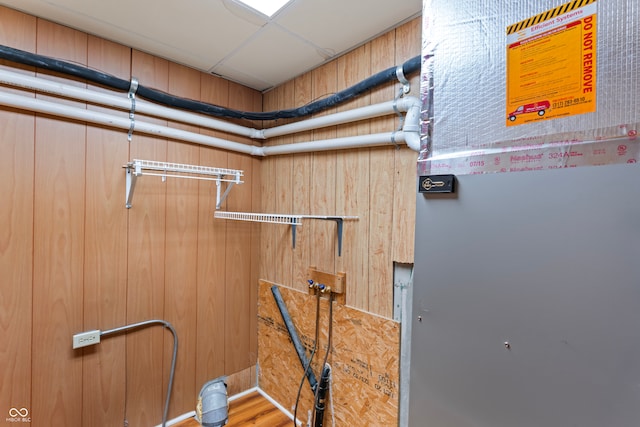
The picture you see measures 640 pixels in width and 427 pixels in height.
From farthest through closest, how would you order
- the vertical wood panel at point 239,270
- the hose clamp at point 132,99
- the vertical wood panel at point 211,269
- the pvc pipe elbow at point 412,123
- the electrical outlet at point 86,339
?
the vertical wood panel at point 239,270, the vertical wood panel at point 211,269, the hose clamp at point 132,99, the electrical outlet at point 86,339, the pvc pipe elbow at point 412,123

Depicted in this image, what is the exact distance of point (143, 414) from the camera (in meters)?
1.86

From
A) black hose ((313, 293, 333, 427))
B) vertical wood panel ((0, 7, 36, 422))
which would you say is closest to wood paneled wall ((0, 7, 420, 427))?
vertical wood panel ((0, 7, 36, 422))

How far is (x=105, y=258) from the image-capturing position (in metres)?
1.71

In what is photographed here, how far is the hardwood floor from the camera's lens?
6.55ft

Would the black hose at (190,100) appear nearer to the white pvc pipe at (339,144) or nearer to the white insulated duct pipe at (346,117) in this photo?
the white insulated duct pipe at (346,117)

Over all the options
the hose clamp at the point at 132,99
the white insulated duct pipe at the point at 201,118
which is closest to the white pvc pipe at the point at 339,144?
the white insulated duct pipe at the point at 201,118

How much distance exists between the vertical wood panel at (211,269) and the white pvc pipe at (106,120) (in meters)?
0.09

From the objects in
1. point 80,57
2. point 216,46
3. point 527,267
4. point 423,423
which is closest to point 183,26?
point 216,46

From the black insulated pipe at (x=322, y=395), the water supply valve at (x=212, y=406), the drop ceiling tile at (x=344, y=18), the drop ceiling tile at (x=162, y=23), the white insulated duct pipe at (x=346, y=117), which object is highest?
the drop ceiling tile at (x=162, y=23)

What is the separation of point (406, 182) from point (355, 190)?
12.7 inches

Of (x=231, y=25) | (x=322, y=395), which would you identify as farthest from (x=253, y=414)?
(x=231, y=25)

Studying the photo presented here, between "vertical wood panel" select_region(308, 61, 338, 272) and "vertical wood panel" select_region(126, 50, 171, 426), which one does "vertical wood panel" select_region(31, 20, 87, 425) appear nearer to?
"vertical wood panel" select_region(126, 50, 171, 426)

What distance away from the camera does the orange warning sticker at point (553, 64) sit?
0.63 metres

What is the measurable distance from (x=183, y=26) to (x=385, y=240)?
153cm
